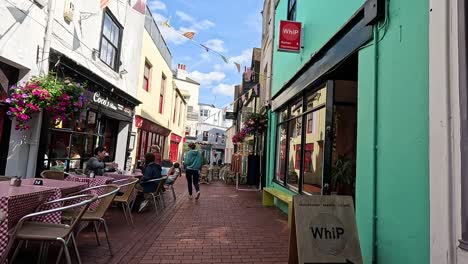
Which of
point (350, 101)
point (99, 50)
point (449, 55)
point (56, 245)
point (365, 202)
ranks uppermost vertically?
point (99, 50)

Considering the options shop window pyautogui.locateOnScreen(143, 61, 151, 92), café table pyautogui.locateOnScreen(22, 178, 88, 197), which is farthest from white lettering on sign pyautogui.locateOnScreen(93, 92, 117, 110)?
shop window pyautogui.locateOnScreen(143, 61, 151, 92)

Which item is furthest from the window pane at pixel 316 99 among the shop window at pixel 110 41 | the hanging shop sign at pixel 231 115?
the hanging shop sign at pixel 231 115

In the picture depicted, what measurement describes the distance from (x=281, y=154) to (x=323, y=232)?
5896mm

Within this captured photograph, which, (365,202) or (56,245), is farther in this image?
(56,245)

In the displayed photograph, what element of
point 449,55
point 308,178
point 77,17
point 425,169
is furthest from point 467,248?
point 77,17

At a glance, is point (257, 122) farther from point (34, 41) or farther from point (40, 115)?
point (34, 41)

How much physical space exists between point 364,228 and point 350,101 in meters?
3.30

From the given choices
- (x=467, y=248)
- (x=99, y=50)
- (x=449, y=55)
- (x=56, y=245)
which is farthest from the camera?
(x=99, y=50)

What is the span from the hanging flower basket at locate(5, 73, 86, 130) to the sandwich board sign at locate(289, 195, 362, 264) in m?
4.57

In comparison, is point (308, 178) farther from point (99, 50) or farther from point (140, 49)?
point (140, 49)

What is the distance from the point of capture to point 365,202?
11.3 ft

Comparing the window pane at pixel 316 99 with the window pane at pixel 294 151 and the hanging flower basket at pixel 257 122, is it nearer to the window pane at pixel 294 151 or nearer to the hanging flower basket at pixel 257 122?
the window pane at pixel 294 151

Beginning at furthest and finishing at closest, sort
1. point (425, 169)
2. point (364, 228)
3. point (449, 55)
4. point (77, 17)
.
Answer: point (77, 17) → point (364, 228) → point (425, 169) → point (449, 55)

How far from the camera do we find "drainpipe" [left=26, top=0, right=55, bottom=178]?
18.9ft
